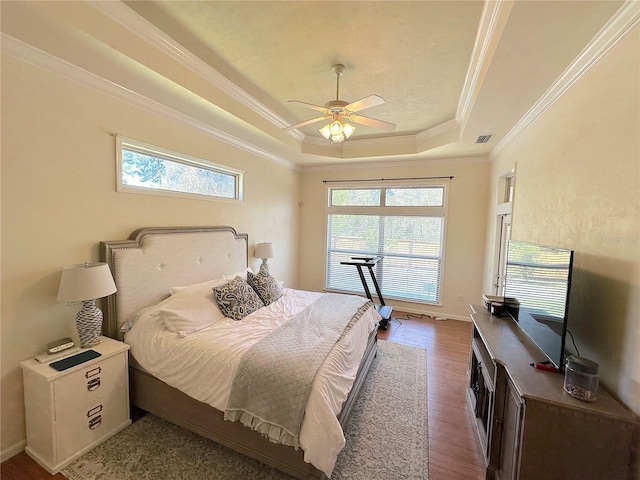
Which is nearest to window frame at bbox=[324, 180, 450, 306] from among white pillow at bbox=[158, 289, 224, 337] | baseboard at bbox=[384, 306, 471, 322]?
baseboard at bbox=[384, 306, 471, 322]

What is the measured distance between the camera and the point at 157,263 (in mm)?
2611

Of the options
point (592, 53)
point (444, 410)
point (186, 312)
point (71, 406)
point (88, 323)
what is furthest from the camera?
point (444, 410)

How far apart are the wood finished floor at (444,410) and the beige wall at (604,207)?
108 centimetres

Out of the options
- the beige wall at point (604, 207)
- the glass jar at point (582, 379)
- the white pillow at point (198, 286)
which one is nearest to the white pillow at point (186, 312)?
the white pillow at point (198, 286)

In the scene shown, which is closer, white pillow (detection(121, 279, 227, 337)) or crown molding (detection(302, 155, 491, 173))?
white pillow (detection(121, 279, 227, 337))

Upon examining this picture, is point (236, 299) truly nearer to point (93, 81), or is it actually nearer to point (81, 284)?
point (81, 284)

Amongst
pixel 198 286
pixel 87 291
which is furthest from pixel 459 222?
pixel 87 291

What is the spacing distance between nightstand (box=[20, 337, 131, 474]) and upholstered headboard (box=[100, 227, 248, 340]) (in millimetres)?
399

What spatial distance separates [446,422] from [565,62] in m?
2.81

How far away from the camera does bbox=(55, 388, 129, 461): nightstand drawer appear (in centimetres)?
176

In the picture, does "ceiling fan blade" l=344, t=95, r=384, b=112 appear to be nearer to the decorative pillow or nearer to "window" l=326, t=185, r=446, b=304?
the decorative pillow

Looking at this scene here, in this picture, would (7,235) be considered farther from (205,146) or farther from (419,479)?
(419,479)

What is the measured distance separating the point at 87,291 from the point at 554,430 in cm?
290

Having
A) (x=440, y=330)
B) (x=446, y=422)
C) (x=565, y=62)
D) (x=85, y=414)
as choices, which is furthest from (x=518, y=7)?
(x=440, y=330)
